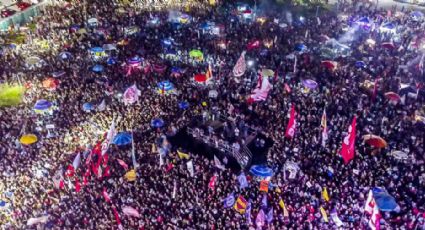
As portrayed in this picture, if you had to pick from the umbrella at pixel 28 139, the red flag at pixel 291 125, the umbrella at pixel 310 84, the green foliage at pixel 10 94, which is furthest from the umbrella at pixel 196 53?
the umbrella at pixel 28 139

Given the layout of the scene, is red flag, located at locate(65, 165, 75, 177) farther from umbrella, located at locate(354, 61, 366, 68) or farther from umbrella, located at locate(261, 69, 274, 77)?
umbrella, located at locate(354, 61, 366, 68)

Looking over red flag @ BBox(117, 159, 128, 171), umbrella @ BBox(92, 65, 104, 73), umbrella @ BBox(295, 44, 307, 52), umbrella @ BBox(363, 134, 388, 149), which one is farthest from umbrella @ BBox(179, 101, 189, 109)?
umbrella @ BBox(295, 44, 307, 52)

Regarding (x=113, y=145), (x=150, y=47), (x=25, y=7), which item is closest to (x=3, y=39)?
(x=25, y=7)

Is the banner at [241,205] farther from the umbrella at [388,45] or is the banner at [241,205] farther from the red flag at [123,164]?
the umbrella at [388,45]

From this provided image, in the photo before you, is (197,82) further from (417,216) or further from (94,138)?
(417,216)

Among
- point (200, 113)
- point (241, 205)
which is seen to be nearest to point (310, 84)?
point (200, 113)
